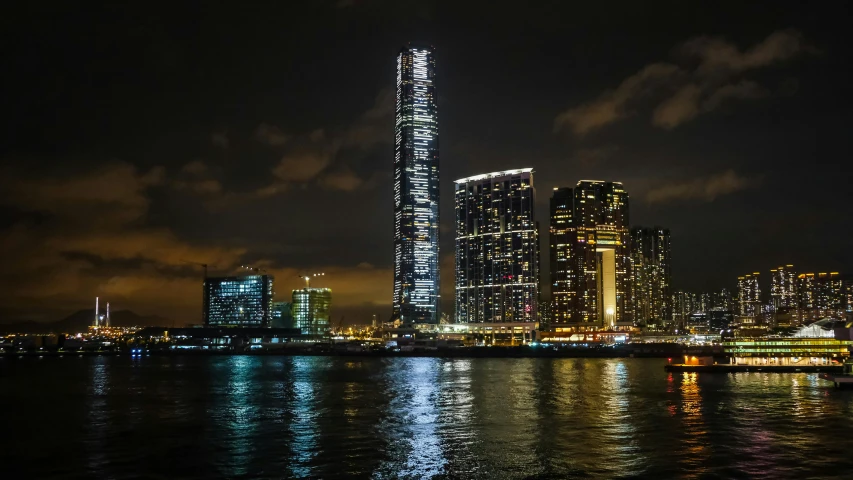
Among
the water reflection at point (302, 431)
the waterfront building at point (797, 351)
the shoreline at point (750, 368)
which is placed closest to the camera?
the water reflection at point (302, 431)

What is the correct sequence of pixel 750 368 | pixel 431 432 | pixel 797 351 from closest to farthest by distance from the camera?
pixel 431 432
pixel 750 368
pixel 797 351

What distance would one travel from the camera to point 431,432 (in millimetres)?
49531

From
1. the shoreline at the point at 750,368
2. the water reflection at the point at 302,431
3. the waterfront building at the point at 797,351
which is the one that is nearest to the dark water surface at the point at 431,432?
the water reflection at the point at 302,431

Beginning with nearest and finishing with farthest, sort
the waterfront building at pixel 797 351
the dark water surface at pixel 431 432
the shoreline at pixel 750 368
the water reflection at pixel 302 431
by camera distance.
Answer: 1. the dark water surface at pixel 431 432
2. the water reflection at pixel 302 431
3. the shoreline at pixel 750 368
4. the waterfront building at pixel 797 351

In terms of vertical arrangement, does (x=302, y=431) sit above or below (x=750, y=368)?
above

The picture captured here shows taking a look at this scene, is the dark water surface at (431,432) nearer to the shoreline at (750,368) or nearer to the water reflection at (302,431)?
the water reflection at (302,431)

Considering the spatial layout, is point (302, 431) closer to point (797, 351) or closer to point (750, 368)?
point (750, 368)

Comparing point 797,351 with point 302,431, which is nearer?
point 302,431

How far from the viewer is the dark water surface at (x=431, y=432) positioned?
38.0 meters

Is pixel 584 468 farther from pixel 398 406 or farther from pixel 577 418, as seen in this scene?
pixel 398 406

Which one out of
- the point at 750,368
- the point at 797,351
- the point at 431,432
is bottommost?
the point at 750,368

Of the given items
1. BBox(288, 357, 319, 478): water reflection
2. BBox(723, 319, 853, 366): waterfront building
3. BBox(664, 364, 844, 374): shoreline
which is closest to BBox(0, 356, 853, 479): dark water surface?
BBox(288, 357, 319, 478): water reflection

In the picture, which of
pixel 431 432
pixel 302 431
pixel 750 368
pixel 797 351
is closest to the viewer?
pixel 431 432

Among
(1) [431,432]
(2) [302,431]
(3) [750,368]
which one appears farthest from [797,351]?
(2) [302,431]
